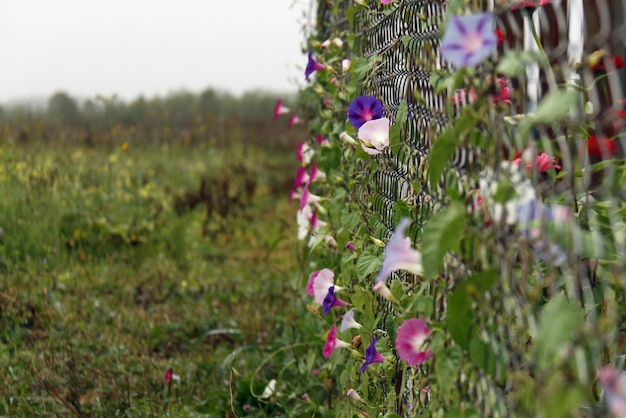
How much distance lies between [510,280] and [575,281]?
66 cm

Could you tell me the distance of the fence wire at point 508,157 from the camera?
1.04 meters

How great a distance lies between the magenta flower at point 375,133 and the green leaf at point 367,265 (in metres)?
0.25

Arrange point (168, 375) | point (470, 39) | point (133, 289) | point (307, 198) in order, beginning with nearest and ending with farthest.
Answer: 1. point (470, 39)
2. point (307, 198)
3. point (168, 375)
4. point (133, 289)

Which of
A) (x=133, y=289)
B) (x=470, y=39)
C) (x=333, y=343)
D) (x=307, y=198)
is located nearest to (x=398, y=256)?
(x=470, y=39)

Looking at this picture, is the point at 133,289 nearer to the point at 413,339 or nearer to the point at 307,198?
the point at 307,198

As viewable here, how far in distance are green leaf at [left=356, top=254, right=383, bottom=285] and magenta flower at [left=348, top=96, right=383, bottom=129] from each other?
309mm

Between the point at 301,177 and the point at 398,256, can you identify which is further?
the point at 301,177

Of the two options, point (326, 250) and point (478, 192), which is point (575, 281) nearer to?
point (478, 192)

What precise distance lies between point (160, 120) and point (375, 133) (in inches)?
395

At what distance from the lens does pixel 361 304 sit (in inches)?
78.7

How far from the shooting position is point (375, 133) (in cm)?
179

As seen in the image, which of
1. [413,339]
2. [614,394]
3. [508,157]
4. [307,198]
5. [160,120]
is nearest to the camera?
[614,394]

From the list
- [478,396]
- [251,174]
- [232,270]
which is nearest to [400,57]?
[478,396]

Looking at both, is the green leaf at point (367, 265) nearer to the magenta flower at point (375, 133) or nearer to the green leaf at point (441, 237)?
the magenta flower at point (375, 133)
